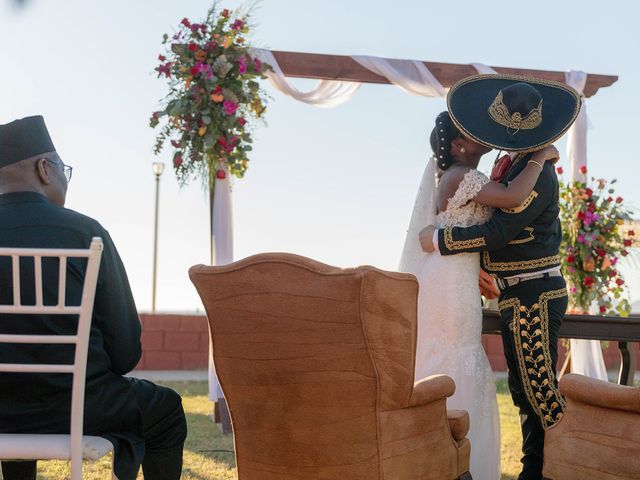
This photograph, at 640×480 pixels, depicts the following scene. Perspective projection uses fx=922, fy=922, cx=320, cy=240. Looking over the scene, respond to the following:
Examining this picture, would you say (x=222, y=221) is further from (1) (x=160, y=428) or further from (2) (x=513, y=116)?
(1) (x=160, y=428)

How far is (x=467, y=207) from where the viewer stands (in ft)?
13.2

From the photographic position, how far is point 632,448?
289cm

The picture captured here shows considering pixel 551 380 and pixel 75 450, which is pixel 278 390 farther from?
pixel 551 380

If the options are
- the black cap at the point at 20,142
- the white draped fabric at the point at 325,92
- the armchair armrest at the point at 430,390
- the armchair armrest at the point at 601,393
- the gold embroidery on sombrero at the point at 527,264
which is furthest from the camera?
the white draped fabric at the point at 325,92

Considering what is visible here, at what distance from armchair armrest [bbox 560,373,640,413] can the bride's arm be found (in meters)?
0.90

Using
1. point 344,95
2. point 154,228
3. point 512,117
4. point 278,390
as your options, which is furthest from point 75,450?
point 154,228

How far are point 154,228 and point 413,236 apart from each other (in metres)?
14.9

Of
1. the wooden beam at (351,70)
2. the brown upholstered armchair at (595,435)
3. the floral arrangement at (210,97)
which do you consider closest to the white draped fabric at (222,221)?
the floral arrangement at (210,97)

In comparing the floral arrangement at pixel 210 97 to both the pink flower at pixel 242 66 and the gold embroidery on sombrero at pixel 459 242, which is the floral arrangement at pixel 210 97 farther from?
the gold embroidery on sombrero at pixel 459 242

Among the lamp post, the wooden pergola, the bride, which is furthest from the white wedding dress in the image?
the lamp post

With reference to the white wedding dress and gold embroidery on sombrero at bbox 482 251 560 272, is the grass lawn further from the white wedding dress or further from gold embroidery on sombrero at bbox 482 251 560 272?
gold embroidery on sombrero at bbox 482 251 560 272

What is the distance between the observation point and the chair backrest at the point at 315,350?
298 cm

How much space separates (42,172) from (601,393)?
203 centimetres

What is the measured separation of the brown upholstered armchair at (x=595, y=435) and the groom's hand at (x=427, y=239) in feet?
3.71
